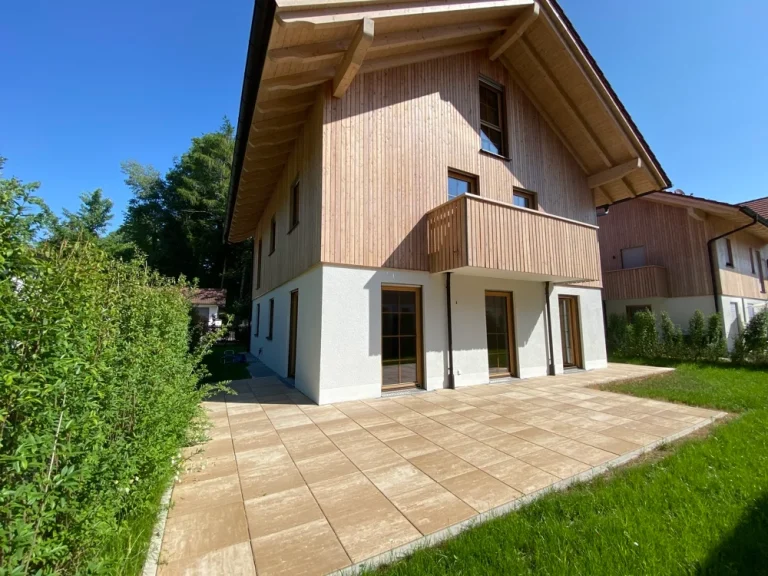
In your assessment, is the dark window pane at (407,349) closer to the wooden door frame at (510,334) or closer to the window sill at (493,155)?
the wooden door frame at (510,334)

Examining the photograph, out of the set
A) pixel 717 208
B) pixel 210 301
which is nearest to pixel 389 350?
pixel 717 208

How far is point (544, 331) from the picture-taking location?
873 centimetres

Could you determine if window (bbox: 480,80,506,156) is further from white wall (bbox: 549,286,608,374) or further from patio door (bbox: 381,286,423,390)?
patio door (bbox: 381,286,423,390)

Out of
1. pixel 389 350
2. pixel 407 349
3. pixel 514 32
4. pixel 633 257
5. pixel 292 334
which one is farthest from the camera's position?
pixel 633 257

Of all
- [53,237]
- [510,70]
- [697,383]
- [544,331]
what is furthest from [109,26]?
[697,383]

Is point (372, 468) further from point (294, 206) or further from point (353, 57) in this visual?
point (294, 206)

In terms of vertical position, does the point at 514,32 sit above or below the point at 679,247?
above

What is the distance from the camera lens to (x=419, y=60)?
7.46m

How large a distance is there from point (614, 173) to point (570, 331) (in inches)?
191

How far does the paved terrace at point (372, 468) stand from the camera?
87.7 inches

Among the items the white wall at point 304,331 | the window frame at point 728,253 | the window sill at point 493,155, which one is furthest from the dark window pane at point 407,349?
the window frame at point 728,253

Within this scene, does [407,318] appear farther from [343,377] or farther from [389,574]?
[389,574]

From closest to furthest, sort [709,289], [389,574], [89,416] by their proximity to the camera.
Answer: [89,416], [389,574], [709,289]

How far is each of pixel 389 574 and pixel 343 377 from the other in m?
4.12
